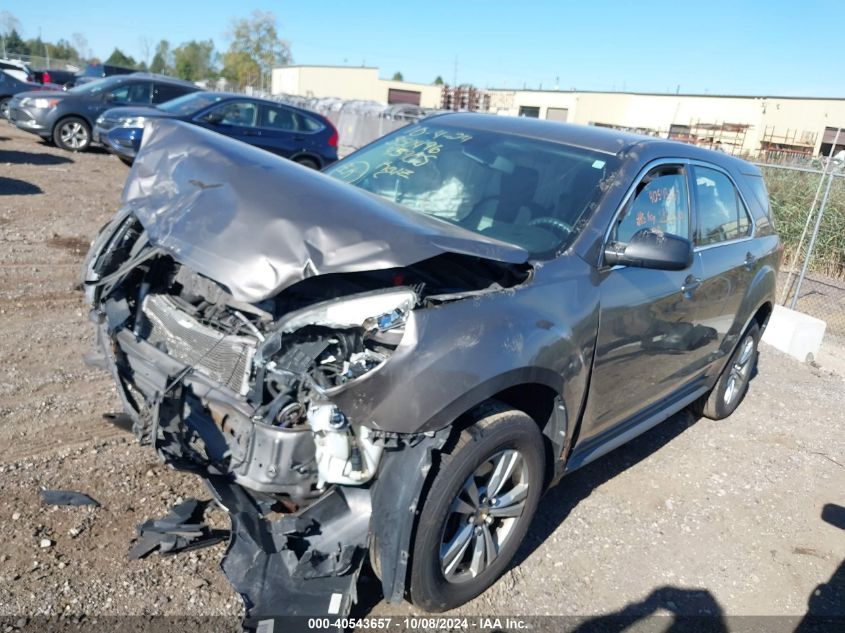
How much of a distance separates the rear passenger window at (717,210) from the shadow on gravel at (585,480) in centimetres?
155

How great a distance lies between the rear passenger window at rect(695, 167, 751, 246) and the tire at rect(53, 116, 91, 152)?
1415 centimetres

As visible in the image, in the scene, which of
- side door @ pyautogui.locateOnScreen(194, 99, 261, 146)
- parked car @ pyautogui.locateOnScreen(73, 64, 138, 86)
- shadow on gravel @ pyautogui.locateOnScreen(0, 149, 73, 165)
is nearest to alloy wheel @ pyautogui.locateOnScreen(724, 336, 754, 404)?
side door @ pyautogui.locateOnScreen(194, 99, 261, 146)

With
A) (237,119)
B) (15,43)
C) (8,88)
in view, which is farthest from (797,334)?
(15,43)

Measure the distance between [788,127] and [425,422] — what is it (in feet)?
131

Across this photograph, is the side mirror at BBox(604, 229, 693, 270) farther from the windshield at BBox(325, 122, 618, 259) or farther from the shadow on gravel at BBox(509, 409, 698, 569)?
the shadow on gravel at BBox(509, 409, 698, 569)

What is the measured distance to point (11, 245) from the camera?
7.08m

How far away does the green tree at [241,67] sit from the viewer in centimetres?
7480

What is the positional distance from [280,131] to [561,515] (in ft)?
36.6

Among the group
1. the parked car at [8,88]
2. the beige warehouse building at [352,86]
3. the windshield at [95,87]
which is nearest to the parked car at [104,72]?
the parked car at [8,88]

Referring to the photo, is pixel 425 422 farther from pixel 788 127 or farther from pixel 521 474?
pixel 788 127

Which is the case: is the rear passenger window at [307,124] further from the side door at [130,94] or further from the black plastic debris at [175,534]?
the black plastic debris at [175,534]

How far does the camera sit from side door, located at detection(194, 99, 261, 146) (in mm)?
12805

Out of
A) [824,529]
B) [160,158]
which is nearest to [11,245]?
[160,158]

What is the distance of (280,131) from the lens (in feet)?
43.8
